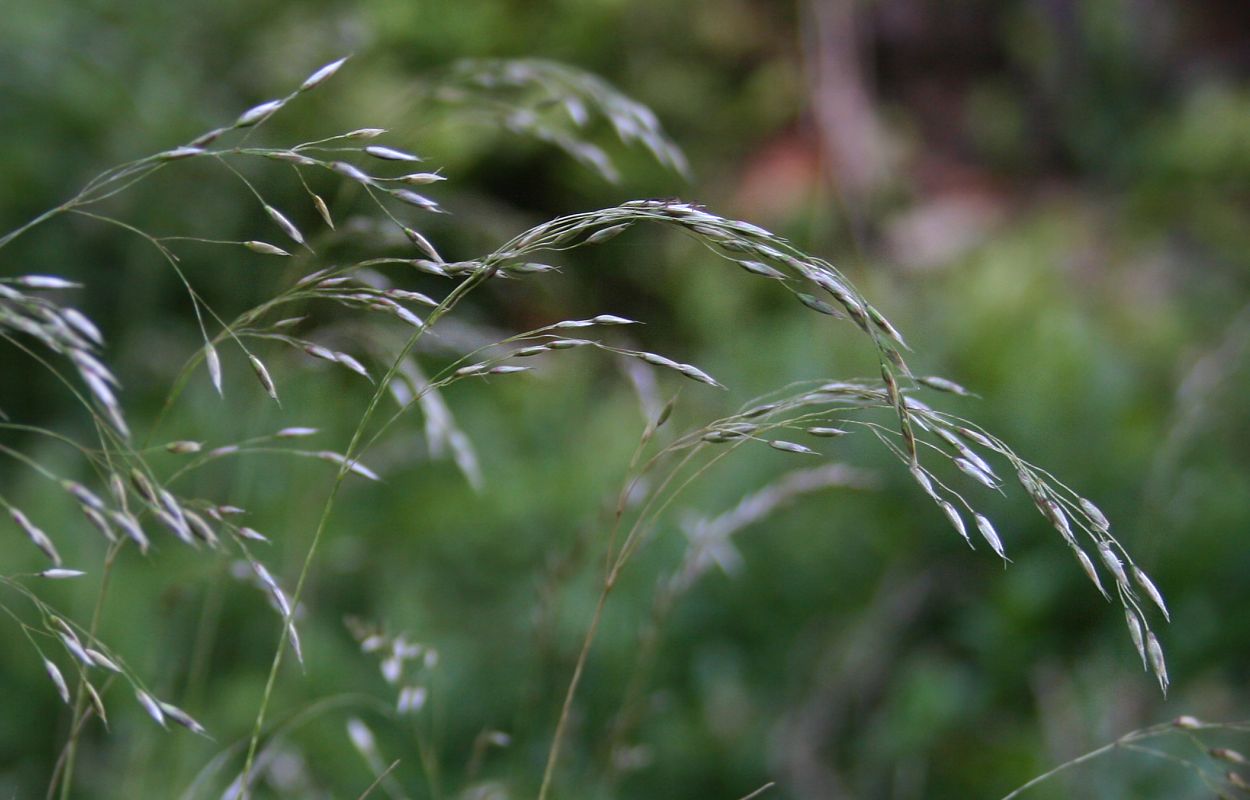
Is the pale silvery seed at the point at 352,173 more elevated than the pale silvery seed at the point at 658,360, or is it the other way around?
the pale silvery seed at the point at 352,173

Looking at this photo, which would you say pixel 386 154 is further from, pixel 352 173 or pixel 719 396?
pixel 719 396

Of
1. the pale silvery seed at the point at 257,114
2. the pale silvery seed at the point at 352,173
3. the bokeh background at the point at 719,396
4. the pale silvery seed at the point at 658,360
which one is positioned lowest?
the bokeh background at the point at 719,396

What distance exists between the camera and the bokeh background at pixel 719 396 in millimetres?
2041

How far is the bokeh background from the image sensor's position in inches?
80.4

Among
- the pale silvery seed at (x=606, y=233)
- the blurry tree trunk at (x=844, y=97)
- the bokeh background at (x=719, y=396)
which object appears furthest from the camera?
the blurry tree trunk at (x=844, y=97)

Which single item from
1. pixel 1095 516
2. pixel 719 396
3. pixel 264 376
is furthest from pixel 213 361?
pixel 719 396

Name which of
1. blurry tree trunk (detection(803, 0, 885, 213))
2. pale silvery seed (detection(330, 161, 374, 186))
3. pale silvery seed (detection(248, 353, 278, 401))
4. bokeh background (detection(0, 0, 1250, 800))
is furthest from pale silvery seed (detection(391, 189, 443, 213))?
blurry tree trunk (detection(803, 0, 885, 213))

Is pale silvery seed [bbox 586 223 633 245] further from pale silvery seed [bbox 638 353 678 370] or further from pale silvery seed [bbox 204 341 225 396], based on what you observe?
pale silvery seed [bbox 204 341 225 396]

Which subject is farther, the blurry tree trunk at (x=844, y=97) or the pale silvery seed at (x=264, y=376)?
the blurry tree trunk at (x=844, y=97)

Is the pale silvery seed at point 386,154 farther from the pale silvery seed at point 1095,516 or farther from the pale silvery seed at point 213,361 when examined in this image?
the pale silvery seed at point 1095,516

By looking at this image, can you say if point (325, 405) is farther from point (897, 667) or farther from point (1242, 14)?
point (1242, 14)

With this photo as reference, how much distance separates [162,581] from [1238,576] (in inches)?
87.0

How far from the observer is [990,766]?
195 centimetres

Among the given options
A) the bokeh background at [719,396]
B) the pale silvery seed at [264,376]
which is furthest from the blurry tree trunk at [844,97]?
the pale silvery seed at [264,376]
